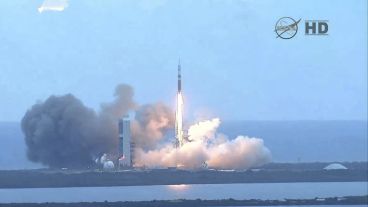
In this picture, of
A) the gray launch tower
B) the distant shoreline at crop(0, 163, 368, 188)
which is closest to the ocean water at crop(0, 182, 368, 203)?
the distant shoreline at crop(0, 163, 368, 188)

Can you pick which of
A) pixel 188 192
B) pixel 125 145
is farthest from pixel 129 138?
pixel 188 192

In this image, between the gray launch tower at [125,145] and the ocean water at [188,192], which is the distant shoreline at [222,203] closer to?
the ocean water at [188,192]

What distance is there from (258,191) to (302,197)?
5.26 metres

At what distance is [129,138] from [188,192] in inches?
349

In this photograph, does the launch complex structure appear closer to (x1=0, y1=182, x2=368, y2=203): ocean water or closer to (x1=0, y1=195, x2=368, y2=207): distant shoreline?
(x1=0, y1=182, x2=368, y2=203): ocean water

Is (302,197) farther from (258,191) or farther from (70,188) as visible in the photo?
(70,188)

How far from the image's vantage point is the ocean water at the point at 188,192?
42.8m

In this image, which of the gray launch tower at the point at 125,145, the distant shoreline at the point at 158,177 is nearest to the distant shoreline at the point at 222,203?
the distant shoreline at the point at 158,177

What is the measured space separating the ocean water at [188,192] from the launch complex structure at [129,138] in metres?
4.76

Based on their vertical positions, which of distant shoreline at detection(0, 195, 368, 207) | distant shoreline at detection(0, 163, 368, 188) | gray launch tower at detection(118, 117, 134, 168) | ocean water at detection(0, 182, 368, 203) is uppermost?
gray launch tower at detection(118, 117, 134, 168)

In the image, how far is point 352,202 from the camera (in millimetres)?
38562

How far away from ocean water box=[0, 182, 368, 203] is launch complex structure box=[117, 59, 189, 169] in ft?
15.6

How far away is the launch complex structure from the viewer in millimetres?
54531

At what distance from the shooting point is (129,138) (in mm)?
54656
